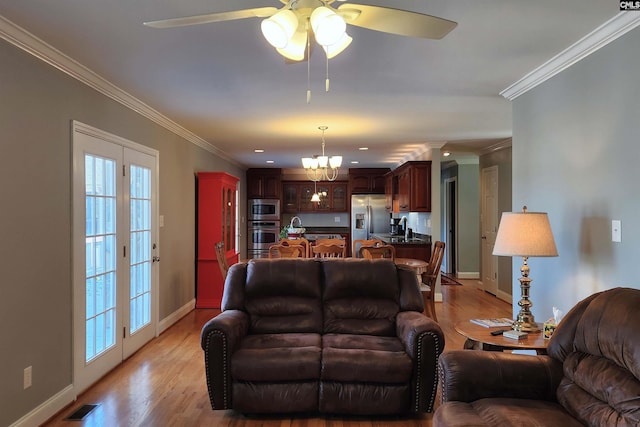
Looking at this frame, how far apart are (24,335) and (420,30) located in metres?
2.84

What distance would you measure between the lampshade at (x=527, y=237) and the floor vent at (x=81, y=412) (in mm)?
3003

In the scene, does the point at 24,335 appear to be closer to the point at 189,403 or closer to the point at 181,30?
the point at 189,403

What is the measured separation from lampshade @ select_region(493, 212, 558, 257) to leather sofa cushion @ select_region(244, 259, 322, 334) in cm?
149

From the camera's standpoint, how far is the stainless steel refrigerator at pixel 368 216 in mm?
9836

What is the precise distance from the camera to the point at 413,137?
6211mm

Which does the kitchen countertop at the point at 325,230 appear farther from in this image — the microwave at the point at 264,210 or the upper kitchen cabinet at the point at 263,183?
the upper kitchen cabinet at the point at 263,183

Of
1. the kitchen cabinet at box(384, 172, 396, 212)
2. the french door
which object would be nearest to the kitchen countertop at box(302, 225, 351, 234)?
the kitchen cabinet at box(384, 172, 396, 212)

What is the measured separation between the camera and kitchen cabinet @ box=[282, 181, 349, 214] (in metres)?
10.6

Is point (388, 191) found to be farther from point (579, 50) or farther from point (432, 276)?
point (579, 50)

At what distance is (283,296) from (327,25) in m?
2.42

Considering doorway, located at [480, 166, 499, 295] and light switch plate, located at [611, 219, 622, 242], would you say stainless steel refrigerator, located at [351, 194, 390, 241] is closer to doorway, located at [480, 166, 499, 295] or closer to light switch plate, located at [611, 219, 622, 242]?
doorway, located at [480, 166, 499, 295]

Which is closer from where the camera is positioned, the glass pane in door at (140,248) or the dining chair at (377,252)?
the glass pane in door at (140,248)

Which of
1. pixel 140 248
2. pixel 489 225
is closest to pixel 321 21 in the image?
pixel 140 248

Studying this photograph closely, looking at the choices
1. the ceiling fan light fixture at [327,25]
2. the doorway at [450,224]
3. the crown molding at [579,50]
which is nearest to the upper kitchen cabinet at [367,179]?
the doorway at [450,224]
